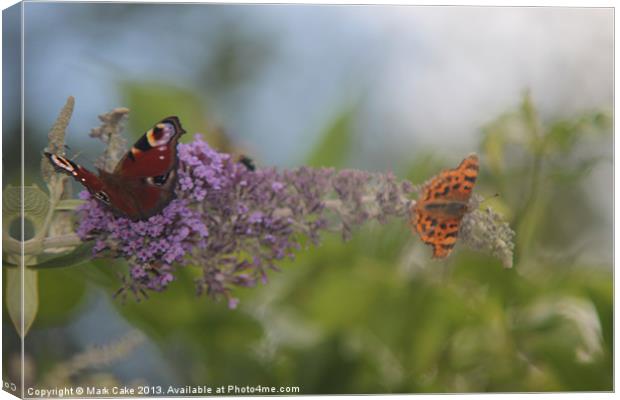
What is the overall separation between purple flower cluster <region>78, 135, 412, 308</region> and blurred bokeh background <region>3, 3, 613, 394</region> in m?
0.09

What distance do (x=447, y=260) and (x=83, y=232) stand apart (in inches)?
31.4

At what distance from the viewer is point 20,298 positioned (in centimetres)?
160

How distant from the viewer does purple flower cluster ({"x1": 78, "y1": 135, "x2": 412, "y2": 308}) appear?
1.44 meters

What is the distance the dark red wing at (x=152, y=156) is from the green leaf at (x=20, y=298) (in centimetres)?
36

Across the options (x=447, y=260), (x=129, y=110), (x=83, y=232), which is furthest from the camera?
(x=447, y=260)

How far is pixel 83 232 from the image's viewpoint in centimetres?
147

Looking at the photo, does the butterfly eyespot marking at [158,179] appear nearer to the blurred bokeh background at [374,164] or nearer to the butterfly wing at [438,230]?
the blurred bokeh background at [374,164]

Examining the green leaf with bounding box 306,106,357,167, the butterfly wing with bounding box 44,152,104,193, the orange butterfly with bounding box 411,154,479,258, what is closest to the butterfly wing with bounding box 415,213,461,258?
the orange butterfly with bounding box 411,154,479,258

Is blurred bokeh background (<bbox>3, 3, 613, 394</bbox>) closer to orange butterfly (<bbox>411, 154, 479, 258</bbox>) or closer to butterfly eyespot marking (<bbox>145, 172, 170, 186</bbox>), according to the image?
orange butterfly (<bbox>411, 154, 479, 258</bbox>)

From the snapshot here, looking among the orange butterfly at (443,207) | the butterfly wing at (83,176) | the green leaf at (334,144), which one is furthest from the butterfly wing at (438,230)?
the butterfly wing at (83,176)

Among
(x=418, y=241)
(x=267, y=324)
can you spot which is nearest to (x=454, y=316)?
(x=418, y=241)

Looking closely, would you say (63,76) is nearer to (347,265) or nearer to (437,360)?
(347,265)

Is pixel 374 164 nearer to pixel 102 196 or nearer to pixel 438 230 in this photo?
pixel 438 230

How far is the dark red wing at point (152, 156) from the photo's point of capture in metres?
1.40
